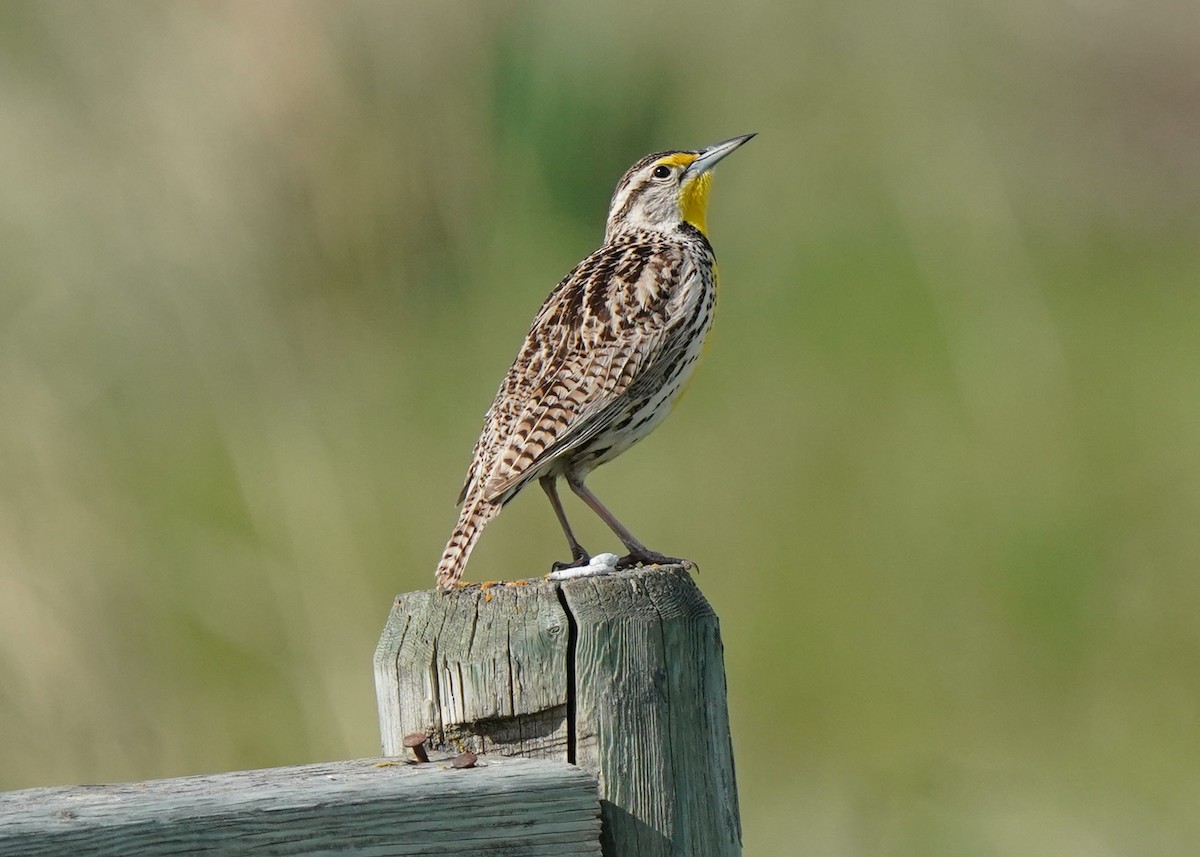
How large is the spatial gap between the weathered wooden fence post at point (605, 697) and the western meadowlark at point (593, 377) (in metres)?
0.97

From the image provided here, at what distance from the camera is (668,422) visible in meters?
5.05

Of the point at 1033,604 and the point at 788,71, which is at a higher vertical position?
the point at 788,71

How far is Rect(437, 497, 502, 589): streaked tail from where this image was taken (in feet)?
9.09

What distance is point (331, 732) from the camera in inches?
151

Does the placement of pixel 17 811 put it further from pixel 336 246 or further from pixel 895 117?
pixel 895 117

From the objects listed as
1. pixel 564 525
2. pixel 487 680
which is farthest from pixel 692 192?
pixel 487 680

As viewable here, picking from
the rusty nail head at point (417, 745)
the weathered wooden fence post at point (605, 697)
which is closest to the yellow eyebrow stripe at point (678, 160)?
the weathered wooden fence post at point (605, 697)

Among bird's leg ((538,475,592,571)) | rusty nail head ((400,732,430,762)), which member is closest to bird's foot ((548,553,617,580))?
rusty nail head ((400,732,430,762))

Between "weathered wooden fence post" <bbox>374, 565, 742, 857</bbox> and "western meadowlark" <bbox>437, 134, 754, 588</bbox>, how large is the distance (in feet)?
3.17

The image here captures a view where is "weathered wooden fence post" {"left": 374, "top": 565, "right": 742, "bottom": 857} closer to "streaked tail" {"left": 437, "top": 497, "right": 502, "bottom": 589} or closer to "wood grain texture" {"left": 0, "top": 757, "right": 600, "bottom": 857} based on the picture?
"wood grain texture" {"left": 0, "top": 757, "right": 600, "bottom": 857}

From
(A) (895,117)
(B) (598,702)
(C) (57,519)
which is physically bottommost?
(B) (598,702)

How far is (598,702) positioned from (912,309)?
3846mm

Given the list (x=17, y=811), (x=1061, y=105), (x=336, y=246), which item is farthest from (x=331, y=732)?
(x=1061, y=105)

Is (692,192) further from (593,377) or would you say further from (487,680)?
(487,680)
